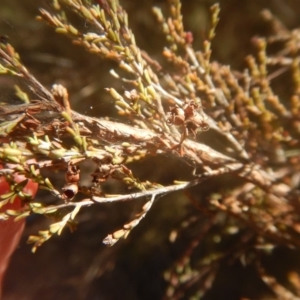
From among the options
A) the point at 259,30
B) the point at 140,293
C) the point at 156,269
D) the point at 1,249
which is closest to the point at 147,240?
the point at 156,269

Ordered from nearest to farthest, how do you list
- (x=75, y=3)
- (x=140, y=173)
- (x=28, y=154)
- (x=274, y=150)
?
1. (x=28, y=154)
2. (x=75, y=3)
3. (x=274, y=150)
4. (x=140, y=173)

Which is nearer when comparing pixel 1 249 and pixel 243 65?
pixel 1 249

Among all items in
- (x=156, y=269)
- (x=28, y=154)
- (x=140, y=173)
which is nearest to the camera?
(x=28, y=154)

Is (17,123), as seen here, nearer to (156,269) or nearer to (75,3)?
(75,3)

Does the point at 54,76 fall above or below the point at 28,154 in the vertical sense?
above

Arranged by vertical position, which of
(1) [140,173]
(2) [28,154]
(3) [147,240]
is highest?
(2) [28,154]

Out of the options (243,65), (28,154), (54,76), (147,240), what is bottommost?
(147,240)

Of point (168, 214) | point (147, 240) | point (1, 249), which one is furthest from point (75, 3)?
point (147, 240)

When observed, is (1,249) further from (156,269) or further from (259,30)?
(259,30)

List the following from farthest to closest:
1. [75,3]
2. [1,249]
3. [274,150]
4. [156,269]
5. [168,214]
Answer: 1. [156,269]
2. [168,214]
3. [274,150]
4. [1,249]
5. [75,3]
